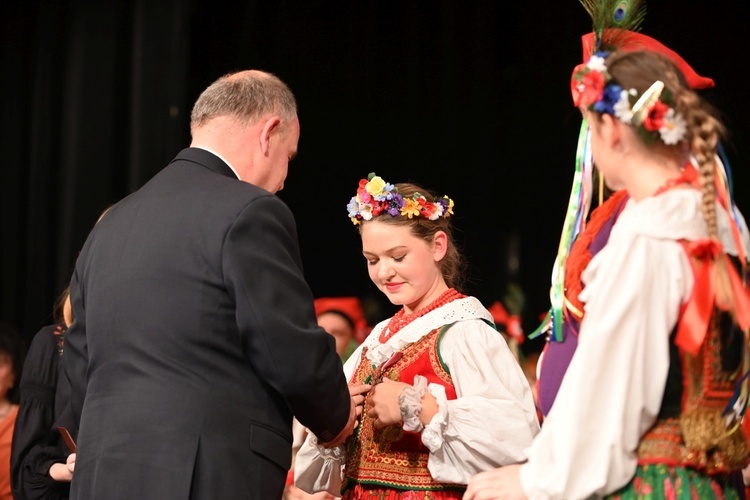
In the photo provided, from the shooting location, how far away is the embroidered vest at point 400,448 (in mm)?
2604

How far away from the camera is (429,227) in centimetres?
295

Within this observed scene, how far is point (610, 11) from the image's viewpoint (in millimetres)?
1891

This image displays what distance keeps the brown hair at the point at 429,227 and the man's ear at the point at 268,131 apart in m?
0.60

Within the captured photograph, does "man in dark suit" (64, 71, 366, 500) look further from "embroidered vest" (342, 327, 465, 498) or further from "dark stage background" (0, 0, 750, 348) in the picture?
"dark stage background" (0, 0, 750, 348)

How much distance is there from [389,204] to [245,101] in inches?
26.4

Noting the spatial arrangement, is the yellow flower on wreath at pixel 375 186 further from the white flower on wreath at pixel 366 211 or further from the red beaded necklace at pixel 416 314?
the red beaded necklace at pixel 416 314

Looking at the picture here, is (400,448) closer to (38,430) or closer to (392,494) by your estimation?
(392,494)

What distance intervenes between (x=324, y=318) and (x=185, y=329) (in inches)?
109

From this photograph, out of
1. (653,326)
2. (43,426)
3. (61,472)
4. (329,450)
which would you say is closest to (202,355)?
(329,450)

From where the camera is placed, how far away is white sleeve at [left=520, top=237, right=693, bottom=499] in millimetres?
1560

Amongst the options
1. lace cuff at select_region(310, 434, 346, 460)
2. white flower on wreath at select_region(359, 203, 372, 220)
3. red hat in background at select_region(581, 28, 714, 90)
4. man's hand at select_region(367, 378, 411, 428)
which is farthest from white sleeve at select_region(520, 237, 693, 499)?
white flower on wreath at select_region(359, 203, 372, 220)

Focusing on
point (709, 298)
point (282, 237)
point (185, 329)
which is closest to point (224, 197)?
point (282, 237)

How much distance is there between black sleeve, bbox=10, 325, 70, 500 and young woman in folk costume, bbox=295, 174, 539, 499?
968mm

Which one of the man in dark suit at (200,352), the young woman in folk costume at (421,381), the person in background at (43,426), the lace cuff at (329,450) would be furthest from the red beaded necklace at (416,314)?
the person in background at (43,426)
